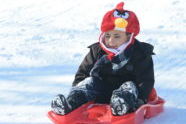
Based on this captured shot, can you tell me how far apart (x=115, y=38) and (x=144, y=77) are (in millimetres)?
358

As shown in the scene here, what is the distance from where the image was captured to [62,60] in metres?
5.13

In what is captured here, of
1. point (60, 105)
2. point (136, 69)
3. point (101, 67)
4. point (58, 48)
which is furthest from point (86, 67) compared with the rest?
point (58, 48)

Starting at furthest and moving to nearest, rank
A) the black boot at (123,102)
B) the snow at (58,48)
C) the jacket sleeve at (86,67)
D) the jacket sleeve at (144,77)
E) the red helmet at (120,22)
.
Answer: the snow at (58,48) < the jacket sleeve at (86,67) < the red helmet at (120,22) < the jacket sleeve at (144,77) < the black boot at (123,102)

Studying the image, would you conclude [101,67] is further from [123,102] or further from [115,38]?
[123,102]

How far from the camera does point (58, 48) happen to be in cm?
556

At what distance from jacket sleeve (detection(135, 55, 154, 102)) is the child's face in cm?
21

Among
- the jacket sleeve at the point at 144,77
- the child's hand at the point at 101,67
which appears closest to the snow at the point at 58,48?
the jacket sleeve at the point at 144,77

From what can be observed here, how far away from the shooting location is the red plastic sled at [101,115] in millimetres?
3156

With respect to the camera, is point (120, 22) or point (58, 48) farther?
point (58, 48)

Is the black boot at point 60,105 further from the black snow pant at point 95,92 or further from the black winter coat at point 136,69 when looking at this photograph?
the black winter coat at point 136,69

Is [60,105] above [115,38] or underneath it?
underneath

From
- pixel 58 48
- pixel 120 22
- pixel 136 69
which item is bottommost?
pixel 136 69

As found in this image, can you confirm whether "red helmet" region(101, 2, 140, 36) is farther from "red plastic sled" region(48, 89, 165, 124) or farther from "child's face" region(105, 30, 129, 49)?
"red plastic sled" region(48, 89, 165, 124)

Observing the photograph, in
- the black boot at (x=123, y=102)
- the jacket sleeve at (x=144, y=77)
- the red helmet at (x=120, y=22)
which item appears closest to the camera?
the black boot at (x=123, y=102)
